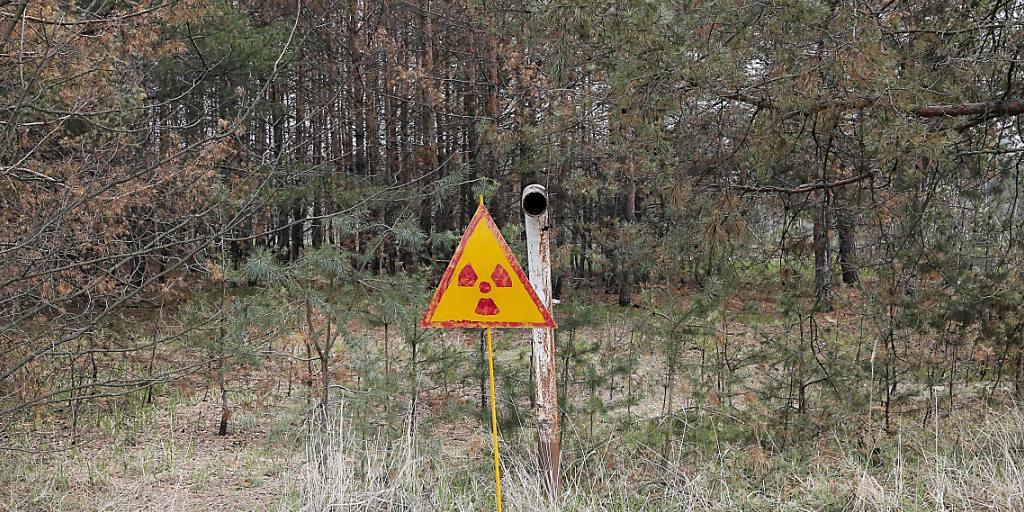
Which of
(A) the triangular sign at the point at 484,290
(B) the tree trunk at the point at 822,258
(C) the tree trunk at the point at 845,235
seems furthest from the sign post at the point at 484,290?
(C) the tree trunk at the point at 845,235

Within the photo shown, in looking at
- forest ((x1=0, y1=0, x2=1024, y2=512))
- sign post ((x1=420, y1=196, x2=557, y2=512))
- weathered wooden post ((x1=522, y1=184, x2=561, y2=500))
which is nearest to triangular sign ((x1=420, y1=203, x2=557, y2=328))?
sign post ((x1=420, y1=196, x2=557, y2=512))

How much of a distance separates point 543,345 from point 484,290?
0.77 metres

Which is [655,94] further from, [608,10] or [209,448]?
[209,448]

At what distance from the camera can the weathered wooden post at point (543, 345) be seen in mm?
4496

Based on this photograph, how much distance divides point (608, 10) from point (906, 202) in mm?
2628

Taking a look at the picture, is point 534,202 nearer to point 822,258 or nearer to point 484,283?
point 484,283

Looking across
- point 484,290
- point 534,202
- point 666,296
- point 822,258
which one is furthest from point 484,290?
point 822,258

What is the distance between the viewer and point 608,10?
19.5 feet

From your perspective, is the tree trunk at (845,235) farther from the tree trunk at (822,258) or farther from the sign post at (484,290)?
the sign post at (484,290)

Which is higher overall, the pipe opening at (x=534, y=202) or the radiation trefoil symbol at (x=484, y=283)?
the pipe opening at (x=534, y=202)

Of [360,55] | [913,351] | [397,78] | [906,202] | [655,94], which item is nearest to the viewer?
[655,94]

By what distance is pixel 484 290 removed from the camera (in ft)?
13.1

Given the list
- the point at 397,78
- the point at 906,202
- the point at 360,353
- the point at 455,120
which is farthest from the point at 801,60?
the point at 455,120

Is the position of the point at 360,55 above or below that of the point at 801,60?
above
